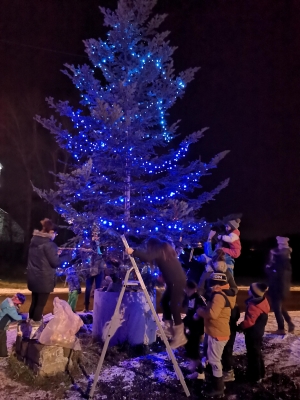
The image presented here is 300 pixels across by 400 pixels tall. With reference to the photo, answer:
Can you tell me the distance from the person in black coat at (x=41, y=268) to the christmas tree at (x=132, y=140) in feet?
1.73

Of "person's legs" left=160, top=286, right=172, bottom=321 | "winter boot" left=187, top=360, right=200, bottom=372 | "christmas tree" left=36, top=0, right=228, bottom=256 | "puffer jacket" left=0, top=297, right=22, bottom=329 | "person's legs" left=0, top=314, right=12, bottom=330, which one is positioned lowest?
"winter boot" left=187, top=360, right=200, bottom=372

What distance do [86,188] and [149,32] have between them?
3.34 m

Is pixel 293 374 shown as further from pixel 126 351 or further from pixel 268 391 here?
pixel 126 351

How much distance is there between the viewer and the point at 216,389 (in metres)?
4.97

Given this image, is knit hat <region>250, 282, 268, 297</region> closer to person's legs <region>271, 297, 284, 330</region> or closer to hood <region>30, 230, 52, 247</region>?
person's legs <region>271, 297, 284, 330</region>

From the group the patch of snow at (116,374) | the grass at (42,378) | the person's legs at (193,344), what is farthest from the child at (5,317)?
the person's legs at (193,344)

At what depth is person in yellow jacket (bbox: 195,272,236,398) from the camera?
16.3 feet

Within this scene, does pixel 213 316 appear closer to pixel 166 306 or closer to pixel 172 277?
pixel 172 277

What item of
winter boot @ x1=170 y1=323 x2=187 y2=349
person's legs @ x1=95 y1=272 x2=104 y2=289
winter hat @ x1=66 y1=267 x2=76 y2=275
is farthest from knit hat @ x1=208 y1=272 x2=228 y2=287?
person's legs @ x1=95 y1=272 x2=104 y2=289

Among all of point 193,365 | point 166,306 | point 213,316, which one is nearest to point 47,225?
point 166,306

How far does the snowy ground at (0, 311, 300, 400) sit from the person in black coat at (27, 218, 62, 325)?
4.16ft

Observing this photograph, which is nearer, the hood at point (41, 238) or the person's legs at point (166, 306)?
the person's legs at point (166, 306)

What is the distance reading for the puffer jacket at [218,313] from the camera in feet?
16.3

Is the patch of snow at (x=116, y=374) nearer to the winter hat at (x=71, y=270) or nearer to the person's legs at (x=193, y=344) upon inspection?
the person's legs at (x=193, y=344)
